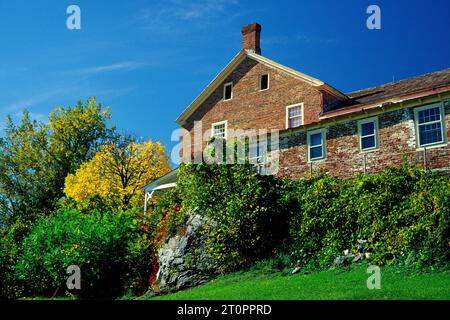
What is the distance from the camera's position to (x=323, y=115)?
1038 inches

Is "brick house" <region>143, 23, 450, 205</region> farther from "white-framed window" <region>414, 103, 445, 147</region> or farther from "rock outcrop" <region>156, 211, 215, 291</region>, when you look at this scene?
"rock outcrop" <region>156, 211, 215, 291</region>

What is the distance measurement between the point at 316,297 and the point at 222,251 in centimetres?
799

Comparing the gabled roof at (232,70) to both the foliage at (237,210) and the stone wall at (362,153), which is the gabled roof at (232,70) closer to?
the stone wall at (362,153)

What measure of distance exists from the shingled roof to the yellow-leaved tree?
49.3 feet

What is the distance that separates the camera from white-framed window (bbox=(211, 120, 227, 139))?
103ft

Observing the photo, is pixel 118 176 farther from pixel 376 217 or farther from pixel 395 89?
pixel 376 217

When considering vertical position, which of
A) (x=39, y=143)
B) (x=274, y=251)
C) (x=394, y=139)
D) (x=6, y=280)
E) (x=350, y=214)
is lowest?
(x=6, y=280)

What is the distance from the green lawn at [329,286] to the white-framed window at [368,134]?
6.41m

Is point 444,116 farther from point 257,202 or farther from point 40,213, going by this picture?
point 40,213

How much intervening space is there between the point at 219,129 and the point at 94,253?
10.9 metres

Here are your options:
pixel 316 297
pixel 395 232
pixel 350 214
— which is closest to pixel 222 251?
pixel 350 214

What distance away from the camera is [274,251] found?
20891mm

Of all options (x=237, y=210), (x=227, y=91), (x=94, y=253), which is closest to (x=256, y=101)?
(x=227, y=91)
